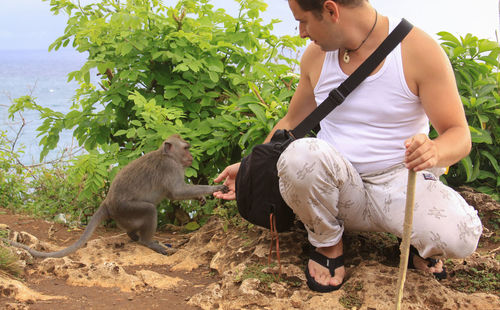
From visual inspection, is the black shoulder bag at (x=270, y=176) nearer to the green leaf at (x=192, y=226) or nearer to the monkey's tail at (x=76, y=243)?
the monkey's tail at (x=76, y=243)

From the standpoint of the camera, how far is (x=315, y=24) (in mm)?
2938

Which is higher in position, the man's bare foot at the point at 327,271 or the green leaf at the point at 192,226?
the man's bare foot at the point at 327,271

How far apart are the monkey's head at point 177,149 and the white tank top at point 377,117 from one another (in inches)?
81.6

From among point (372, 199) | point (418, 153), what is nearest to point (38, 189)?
point (372, 199)

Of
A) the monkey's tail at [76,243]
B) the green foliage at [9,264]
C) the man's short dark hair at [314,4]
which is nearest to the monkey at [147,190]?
the monkey's tail at [76,243]

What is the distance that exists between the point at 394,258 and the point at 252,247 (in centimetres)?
102

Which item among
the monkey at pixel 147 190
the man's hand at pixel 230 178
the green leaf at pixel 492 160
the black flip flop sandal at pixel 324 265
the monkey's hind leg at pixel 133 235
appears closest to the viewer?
the black flip flop sandal at pixel 324 265

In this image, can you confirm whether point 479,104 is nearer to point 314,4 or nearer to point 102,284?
point 314,4

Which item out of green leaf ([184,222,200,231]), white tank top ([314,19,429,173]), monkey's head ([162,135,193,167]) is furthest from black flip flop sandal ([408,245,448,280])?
green leaf ([184,222,200,231])

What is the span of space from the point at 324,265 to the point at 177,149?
2.25m

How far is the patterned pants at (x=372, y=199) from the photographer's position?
2.93 meters

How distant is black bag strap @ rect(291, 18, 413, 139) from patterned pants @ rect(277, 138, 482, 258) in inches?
10.4

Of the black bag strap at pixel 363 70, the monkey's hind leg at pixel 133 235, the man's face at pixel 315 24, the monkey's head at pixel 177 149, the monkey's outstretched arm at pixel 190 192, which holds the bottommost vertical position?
the monkey's hind leg at pixel 133 235

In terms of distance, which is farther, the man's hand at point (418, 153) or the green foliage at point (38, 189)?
the green foliage at point (38, 189)
